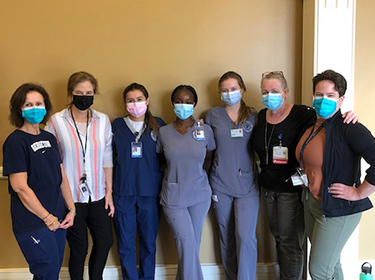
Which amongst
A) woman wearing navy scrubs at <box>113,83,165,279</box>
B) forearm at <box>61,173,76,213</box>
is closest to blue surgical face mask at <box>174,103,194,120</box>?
woman wearing navy scrubs at <box>113,83,165,279</box>

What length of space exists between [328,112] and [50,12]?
2292mm

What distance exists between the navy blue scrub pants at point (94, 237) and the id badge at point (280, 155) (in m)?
1.30

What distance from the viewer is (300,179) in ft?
6.15

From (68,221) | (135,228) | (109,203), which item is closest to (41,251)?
(68,221)

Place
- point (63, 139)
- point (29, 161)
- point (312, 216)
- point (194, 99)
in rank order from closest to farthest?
point (29, 161)
point (312, 216)
point (63, 139)
point (194, 99)

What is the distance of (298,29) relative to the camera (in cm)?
254

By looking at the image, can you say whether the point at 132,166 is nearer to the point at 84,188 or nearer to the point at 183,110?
the point at 84,188

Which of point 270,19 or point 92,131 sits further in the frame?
point 270,19

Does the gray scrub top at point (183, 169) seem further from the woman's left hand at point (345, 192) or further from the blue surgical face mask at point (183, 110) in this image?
the woman's left hand at point (345, 192)

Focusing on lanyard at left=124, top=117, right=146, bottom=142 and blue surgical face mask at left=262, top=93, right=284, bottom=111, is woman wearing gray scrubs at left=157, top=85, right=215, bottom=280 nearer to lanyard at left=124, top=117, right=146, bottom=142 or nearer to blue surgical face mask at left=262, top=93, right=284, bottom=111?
lanyard at left=124, top=117, right=146, bottom=142

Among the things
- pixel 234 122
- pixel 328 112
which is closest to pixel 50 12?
pixel 234 122

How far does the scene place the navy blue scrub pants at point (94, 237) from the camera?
2.14m

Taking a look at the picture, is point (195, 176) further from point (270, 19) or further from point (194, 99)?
point (270, 19)

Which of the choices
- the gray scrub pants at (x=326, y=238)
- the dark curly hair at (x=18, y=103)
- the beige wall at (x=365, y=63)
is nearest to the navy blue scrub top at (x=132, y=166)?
the dark curly hair at (x=18, y=103)
